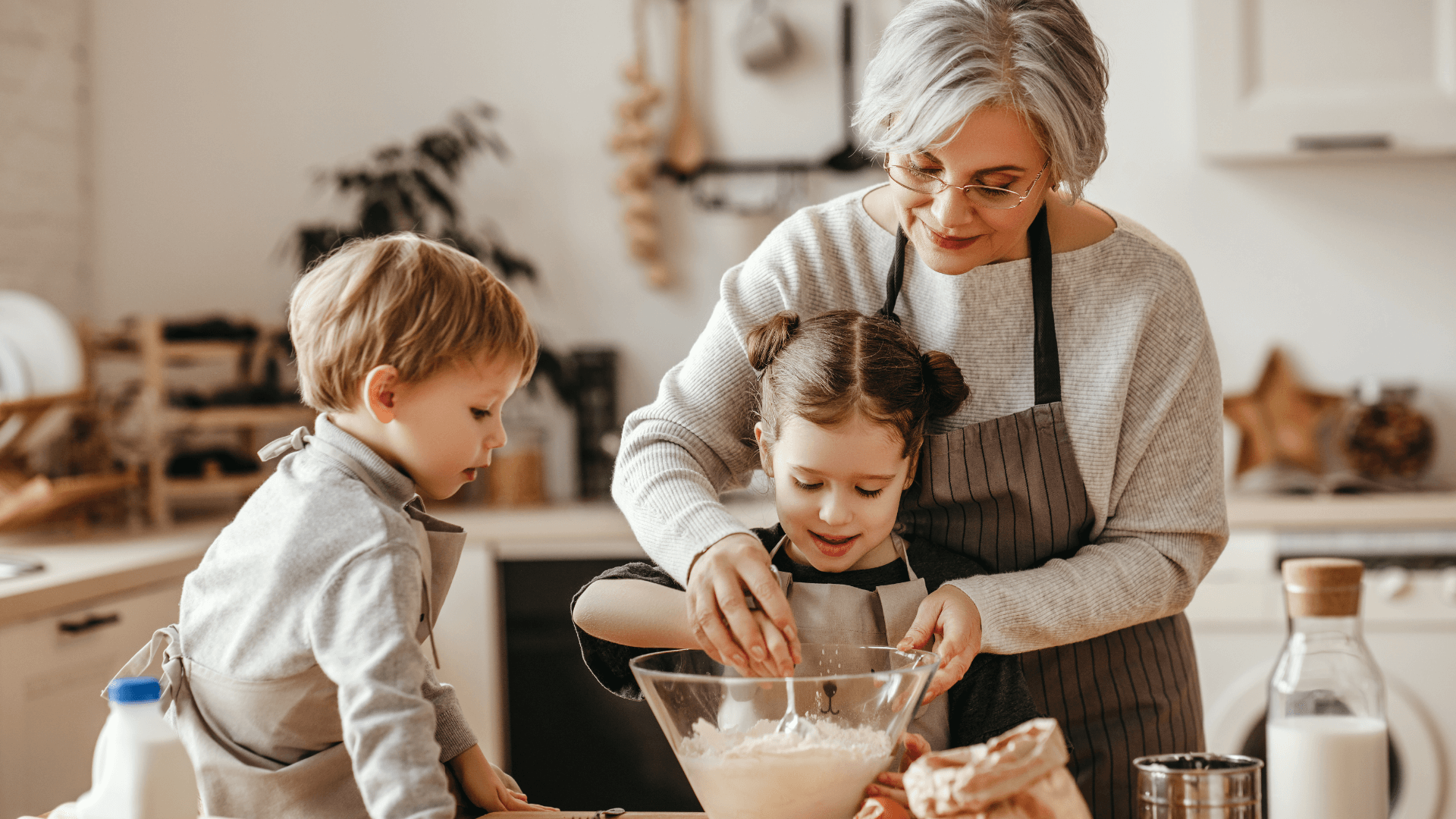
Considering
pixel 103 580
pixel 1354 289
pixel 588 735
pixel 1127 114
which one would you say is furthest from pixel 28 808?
pixel 1354 289

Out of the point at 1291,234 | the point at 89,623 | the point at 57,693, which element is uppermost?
the point at 1291,234

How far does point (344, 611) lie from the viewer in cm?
78

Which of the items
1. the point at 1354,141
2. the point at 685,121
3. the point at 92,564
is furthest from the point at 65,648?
the point at 1354,141

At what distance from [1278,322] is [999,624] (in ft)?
6.92

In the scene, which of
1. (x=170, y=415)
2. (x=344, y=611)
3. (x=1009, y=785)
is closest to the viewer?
(x=1009, y=785)

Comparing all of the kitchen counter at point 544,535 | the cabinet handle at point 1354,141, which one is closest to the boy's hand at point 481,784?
the kitchen counter at point 544,535

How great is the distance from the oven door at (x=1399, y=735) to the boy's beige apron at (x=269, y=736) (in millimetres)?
1696

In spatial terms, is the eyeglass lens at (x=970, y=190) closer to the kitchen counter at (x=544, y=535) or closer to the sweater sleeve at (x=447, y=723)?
the sweater sleeve at (x=447, y=723)

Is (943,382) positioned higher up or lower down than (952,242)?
lower down

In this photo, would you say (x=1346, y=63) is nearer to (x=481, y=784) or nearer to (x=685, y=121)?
(x=685, y=121)

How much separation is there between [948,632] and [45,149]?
269 centimetres

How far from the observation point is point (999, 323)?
1.08 metres

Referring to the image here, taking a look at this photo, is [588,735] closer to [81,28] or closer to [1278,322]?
[1278,322]

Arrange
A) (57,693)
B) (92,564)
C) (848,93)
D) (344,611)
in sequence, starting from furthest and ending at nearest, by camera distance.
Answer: (848,93) → (92,564) → (57,693) → (344,611)
